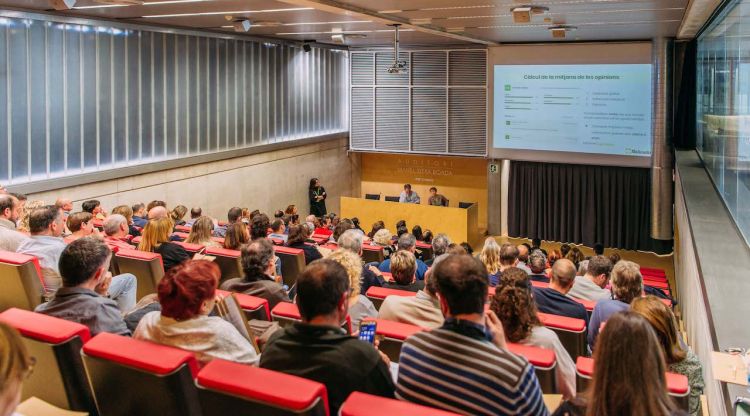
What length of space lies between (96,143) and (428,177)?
25.6 feet

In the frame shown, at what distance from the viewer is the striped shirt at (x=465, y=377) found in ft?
6.59

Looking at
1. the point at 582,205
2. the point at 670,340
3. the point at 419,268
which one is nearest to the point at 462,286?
the point at 670,340

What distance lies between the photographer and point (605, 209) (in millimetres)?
12094

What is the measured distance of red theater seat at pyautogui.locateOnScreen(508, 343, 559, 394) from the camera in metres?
2.56

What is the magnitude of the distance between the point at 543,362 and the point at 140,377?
1496 millimetres

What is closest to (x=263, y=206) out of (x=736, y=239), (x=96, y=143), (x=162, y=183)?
(x=162, y=183)

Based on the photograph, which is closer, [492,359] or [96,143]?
[492,359]

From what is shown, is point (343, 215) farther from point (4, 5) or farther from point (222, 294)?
point (222, 294)

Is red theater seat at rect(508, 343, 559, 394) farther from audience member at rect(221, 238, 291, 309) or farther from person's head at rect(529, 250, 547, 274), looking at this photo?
person's head at rect(529, 250, 547, 274)

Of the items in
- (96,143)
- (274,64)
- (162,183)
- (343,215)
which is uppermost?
(274,64)

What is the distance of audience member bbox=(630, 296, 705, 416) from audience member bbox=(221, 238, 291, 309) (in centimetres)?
218

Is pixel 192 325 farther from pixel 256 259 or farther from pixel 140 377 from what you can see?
pixel 256 259

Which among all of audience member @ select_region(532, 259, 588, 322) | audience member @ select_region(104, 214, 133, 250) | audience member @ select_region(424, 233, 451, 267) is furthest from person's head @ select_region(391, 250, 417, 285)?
audience member @ select_region(104, 214, 133, 250)

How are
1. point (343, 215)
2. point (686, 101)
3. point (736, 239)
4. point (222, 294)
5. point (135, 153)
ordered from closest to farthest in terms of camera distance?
point (222, 294), point (736, 239), point (135, 153), point (686, 101), point (343, 215)
